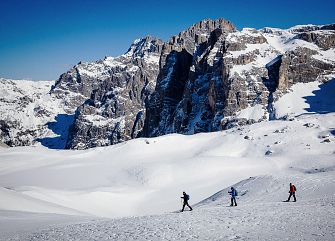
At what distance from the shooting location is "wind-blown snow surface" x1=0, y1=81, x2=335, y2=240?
18.5 m

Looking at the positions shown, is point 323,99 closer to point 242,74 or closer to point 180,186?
point 242,74

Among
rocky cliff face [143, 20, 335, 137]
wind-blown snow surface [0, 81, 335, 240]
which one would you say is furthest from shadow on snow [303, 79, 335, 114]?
wind-blown snow surface [0, 81, 335, 240]

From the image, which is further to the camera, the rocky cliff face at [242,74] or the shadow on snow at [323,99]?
the rocky cliff face at [242,74]

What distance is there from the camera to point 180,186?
5497cm

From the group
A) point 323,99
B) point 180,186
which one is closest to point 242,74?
point 323,99

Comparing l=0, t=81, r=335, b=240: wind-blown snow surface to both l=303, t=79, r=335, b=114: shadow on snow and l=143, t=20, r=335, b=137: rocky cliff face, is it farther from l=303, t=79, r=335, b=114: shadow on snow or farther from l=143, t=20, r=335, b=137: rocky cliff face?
l=143, t=20, r=335, b=137: rocky cliff face

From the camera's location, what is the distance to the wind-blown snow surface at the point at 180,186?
60.7 ft

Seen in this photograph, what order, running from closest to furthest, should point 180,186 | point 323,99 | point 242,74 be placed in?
point 180,186 < point 323,99 < point 242,74

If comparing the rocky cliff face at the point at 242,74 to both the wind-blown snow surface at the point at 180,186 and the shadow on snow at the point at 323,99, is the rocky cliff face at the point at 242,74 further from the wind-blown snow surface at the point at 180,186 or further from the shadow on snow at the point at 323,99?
the wind-blown snow surface at the point at 180,186

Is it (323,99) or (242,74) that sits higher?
(242,74)

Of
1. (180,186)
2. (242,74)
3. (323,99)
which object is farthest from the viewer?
(242,74)

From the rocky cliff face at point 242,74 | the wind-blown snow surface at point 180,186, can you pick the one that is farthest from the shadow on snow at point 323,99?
the wind-blown snow surface at point 180,186

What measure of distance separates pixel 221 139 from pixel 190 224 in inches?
2527

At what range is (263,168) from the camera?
62.4 m
